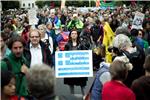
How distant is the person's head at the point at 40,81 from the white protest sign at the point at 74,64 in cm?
346

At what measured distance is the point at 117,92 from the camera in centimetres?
509

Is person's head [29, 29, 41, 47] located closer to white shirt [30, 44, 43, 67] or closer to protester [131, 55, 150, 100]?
white shirt [30, 44, 43, 67]

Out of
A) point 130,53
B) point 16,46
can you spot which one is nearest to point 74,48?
point 130,53

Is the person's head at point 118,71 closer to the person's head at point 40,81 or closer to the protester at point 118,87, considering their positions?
the protester at point 118,87

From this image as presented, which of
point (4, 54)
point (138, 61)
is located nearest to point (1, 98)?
point (4, 54)

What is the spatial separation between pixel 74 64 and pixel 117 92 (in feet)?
7.99

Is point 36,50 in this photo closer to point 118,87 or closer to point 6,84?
point 118,87

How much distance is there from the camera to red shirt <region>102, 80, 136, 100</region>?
16.7ft

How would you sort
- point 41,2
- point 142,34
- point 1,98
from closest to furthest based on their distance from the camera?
point 1,98 < point 142,34 < point 41,2

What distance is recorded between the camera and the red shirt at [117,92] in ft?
16.7

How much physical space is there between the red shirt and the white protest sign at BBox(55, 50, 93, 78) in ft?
7.47

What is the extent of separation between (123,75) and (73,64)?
7.81 ft

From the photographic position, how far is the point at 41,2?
255 ft

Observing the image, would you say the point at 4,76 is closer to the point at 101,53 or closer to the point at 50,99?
the point at 50,99
